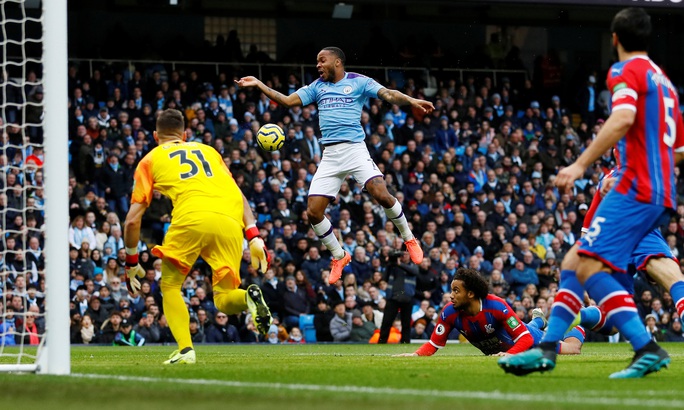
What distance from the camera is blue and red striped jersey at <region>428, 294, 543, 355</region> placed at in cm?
1155

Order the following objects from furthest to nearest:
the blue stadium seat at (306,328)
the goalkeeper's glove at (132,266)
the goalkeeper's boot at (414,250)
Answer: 1. the blue stadium seat at (306,328)
2. the goalkeeper's boot at (414,250)
3. the goalkeeper's glove at (132,266)

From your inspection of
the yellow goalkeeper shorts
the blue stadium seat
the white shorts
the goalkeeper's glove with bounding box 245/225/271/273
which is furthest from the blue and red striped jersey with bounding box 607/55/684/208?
the blue stadium seat

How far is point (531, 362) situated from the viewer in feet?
26.2

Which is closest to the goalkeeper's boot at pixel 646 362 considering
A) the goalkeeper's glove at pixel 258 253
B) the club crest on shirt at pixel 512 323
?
the club crest on shirt at pixel 512 323

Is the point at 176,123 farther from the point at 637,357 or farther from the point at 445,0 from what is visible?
the point at 445,0

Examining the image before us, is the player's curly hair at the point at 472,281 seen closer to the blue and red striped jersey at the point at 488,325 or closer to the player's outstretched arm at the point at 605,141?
the blue and red striped jersey at the point at 488,325

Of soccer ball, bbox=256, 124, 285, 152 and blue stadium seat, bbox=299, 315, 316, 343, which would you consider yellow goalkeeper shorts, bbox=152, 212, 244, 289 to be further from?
blue stadium seat, bbox=299, 315, 316, 343

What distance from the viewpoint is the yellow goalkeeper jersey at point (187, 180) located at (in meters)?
10.8

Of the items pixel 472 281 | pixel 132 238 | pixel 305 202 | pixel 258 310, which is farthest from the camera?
pixel 305 202

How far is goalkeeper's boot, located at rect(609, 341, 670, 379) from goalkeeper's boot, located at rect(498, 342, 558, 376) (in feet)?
1.77

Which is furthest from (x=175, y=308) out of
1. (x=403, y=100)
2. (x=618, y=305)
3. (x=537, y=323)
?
(x=618, y=305)

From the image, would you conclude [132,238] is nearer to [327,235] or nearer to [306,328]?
[327,235]

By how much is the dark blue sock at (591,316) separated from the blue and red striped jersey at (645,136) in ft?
13.1

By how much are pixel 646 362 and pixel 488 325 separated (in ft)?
12.0
